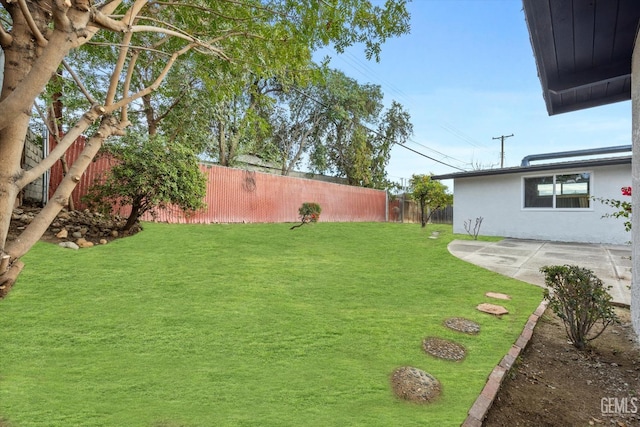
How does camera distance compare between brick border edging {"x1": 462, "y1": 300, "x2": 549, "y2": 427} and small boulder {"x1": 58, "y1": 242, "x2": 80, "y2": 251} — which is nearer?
brick border edging {"x1": 462, "y1": 300, "x2": 549, "y2": 427}

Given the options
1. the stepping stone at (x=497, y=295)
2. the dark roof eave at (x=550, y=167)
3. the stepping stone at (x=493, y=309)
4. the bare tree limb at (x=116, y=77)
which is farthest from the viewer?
the dark roof eave at (x=550, y=167)

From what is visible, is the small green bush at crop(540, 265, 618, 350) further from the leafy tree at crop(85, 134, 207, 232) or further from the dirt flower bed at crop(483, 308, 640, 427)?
the leafy tree at crop(85, 134, 207, 232)

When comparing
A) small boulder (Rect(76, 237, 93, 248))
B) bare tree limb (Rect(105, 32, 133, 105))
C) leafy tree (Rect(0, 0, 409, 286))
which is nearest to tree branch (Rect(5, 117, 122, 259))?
leafy tree (Rect(0, 0, 409, 286))

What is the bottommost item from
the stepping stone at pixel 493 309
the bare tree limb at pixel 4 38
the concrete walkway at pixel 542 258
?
the stepping stone at pixel 493 309

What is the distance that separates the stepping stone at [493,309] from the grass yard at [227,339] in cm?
11

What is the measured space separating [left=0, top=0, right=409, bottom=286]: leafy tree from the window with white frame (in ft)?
33.5

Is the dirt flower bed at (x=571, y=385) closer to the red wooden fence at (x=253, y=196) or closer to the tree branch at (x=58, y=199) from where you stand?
the tree branch at (x=58, y=199)

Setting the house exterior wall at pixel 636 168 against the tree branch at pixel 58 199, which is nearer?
the tree branch at pixel 58 199

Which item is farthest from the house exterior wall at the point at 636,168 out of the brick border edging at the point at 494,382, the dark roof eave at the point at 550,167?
the dark roof eave at the point at 550,167

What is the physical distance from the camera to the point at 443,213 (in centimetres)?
2088

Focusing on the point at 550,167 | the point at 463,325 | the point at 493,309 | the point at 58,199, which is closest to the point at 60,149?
the point at 58,199

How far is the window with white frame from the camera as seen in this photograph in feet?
32.7

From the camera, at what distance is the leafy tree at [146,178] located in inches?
251

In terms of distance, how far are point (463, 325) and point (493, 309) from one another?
84 cm
